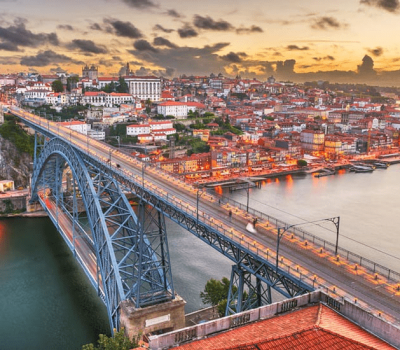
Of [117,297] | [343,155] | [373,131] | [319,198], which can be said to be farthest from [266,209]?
[373,131]

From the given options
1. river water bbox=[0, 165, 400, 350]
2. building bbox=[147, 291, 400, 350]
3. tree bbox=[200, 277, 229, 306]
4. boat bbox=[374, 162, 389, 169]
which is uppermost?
building bbox=[147, 291, 400, 350]

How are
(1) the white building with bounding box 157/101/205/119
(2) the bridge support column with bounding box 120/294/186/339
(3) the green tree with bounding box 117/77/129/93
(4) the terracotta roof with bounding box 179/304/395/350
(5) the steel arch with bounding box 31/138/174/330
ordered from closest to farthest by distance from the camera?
(4) the terracotta roof with bounding box 179/304/395/350
(2) the bridge support column with bounding box 120/294/186/339
(5) the steel arch with bounding box 31/138/174/330
(1) the white building with bounding box 157/101/205/119
(3) the green tree with bounding box 117/77/129/93

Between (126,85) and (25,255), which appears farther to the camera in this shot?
(126,85)

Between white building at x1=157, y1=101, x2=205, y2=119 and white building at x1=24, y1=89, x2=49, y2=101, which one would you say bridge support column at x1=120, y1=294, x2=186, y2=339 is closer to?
white building at x1=157, y1=101, x2=205, y2=119

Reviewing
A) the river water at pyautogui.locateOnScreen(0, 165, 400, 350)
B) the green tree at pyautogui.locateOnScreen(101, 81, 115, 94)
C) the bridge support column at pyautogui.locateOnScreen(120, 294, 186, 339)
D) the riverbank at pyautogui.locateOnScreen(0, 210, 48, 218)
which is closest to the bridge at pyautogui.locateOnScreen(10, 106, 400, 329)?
the bridge support column at pyautogui.locateOnScreen(120, 294, 186, 339)

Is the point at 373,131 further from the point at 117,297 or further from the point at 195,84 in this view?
the point at 117,297

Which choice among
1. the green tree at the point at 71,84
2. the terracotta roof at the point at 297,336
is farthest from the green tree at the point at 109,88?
the terracotta roof at the point at 297,336

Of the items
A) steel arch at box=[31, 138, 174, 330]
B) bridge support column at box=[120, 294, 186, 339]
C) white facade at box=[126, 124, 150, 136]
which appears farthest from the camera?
white facade at box=[126, 124, 150, 136]
